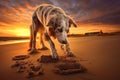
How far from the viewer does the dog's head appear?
340cm

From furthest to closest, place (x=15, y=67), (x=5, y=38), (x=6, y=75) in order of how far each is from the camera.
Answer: (x=5, y=38) → (x=15, y=67) → (x=6, y=75)

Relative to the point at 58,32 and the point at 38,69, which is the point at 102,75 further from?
the point at 58,32

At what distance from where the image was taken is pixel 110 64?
9.66ft

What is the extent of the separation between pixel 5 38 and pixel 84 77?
797cm

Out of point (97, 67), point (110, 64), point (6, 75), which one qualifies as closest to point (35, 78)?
point (6, 75)

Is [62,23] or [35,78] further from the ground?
[62,23]

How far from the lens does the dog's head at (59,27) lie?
3402 mm

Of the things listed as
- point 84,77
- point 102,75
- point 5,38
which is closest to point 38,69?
point 84,77

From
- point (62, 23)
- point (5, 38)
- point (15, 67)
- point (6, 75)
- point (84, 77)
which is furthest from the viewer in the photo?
point (5, 38)

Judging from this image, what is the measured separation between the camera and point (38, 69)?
2908 millimetres

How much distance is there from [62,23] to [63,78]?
1.37m

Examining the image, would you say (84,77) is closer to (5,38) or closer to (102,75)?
(102,75)

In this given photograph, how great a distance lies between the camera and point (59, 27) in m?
3.43

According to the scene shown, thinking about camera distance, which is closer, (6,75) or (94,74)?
(94,74)
